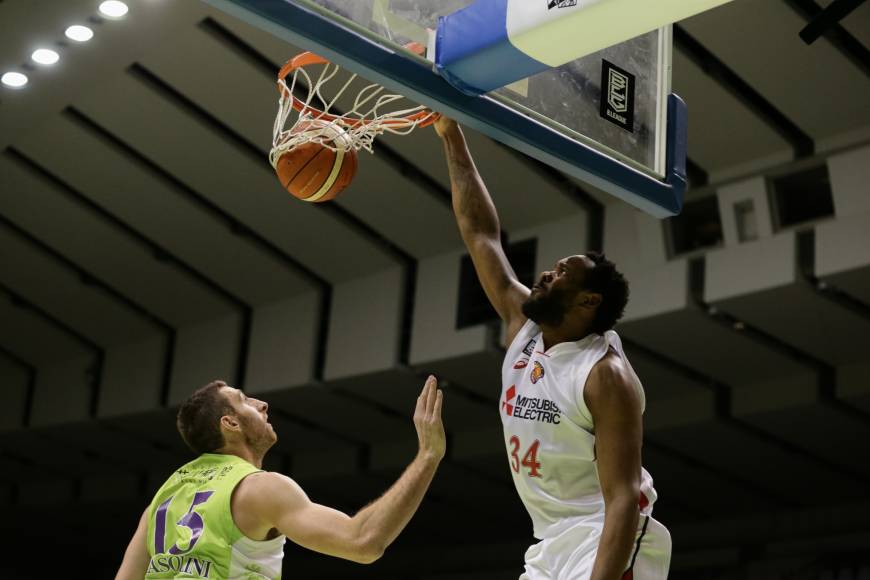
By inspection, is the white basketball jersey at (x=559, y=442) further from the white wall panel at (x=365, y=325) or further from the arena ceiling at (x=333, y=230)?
the white wall panel at (x=365, y=325)

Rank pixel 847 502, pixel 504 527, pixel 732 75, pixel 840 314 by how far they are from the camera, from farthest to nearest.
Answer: pixel 504 527 < pixel 847 502 < pixel 840 314 < pixel 732 75

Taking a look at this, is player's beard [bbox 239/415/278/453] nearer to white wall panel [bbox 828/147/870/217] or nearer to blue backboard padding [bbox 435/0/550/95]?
blue backboard padding [bbox 435/0/550/95]

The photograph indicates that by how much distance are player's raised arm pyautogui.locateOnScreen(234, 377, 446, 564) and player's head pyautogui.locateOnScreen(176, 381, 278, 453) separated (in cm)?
42

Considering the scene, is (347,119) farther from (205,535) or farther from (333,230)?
(333,230)

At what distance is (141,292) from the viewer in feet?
44.8

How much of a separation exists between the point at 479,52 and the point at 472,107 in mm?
239

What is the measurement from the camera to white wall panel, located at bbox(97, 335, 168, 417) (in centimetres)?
1417

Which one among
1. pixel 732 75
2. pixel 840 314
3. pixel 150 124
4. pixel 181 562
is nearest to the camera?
pixel 181 562

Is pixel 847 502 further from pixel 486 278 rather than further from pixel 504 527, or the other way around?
pixel 486 278

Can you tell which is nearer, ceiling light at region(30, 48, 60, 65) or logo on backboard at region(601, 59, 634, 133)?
logo on backboard at region(601, 59, 634, 133)

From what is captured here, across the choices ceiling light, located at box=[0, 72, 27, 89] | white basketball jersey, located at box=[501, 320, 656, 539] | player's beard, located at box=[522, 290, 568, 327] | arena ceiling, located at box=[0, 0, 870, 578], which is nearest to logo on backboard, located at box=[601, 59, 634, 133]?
player's beard, located at box=[522, 290, 568, 327]

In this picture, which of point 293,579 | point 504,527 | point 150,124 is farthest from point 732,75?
point 293,579

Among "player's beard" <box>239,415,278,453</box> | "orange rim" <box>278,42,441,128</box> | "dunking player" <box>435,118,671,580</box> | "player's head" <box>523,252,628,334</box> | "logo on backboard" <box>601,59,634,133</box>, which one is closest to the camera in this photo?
"dunking player" <box>435,118,671,580</box>

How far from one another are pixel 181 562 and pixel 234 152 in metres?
7.40
